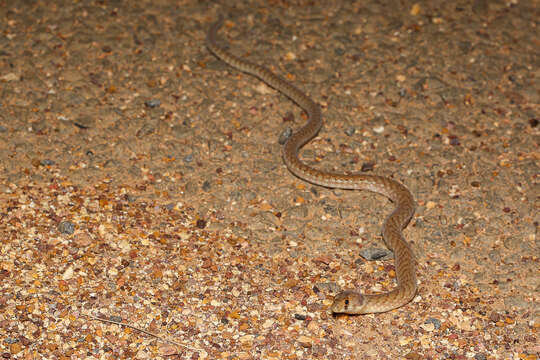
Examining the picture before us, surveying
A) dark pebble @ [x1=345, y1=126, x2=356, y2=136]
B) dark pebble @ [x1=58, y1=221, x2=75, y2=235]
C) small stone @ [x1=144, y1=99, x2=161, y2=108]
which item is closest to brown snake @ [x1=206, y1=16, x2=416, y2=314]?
dark pebble @ [x1=345, y1=126, x2=356, y2=136]

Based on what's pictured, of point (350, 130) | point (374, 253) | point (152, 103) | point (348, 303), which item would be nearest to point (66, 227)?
point (152, 103)

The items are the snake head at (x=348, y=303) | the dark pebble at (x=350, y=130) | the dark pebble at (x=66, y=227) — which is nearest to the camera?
the snake head at (x=348, y=303)

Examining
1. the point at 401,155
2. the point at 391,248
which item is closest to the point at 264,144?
the point at 401,155

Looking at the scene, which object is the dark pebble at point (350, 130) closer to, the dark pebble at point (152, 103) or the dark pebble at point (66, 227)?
the dark pebble at point (152, 103)

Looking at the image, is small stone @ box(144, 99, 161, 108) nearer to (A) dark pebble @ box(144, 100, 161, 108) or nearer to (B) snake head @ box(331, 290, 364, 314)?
(A) dark pebble @ box(144, 100, 161, 108)

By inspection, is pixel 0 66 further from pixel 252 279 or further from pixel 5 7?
pixel 252 279

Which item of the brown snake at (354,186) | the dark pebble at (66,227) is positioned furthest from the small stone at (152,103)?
the dark pebble at (66,227)
